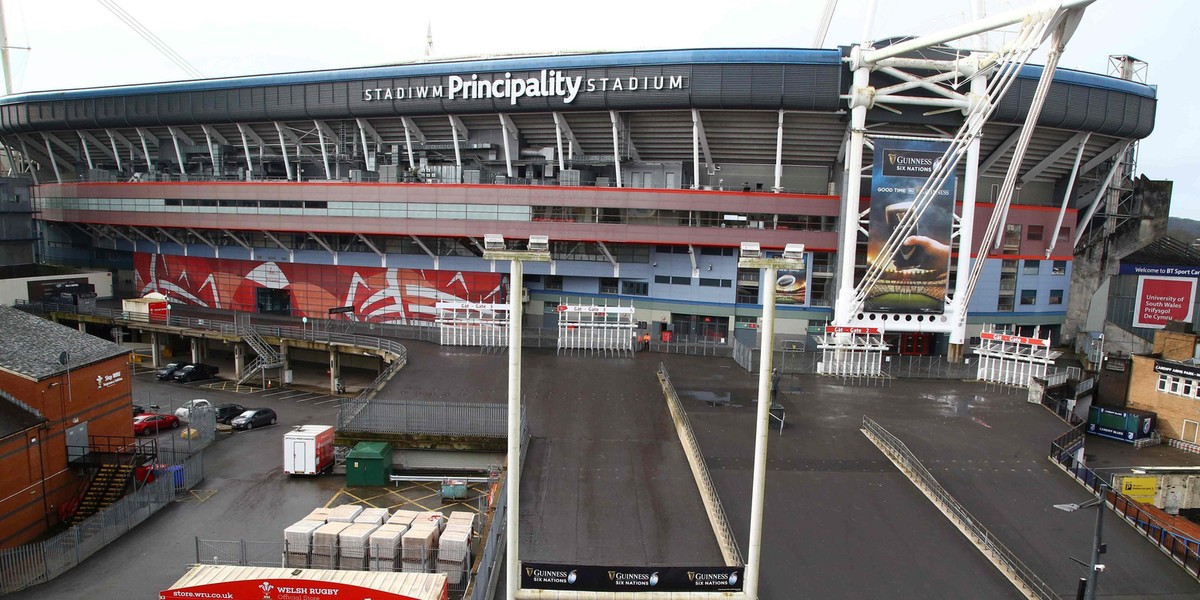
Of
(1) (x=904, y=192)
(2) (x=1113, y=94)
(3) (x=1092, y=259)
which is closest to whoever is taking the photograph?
(1) (x=904, y=192)

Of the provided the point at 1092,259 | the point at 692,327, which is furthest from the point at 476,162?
the point at 1092,259

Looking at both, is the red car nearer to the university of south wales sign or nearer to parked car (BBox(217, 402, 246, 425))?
parked car (BBox(217, 402, 246, 425))

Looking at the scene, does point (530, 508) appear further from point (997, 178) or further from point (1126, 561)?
point (997, 178)

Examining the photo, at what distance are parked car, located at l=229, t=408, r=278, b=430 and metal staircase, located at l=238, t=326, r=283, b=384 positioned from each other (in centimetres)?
1011

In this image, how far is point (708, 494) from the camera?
18.2 meters

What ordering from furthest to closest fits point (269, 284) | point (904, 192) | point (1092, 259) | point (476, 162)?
point (269, 284), point (1092, 259), point (476, 162), point (904, 192)

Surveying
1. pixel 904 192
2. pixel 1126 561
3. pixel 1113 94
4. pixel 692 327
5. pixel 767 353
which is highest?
pixel 1113 94

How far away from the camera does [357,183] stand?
143 feet

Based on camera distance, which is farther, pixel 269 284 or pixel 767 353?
pixel 269 284

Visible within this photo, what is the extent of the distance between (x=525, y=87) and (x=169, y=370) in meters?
30.4

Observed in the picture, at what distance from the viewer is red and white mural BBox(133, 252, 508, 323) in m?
45.0

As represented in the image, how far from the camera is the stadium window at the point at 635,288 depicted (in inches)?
1710

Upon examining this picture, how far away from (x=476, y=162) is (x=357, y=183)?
26.6 feet

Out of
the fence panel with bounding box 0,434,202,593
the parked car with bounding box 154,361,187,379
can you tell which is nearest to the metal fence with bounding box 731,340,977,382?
the fence panel with bounding box 0,434,202,593
